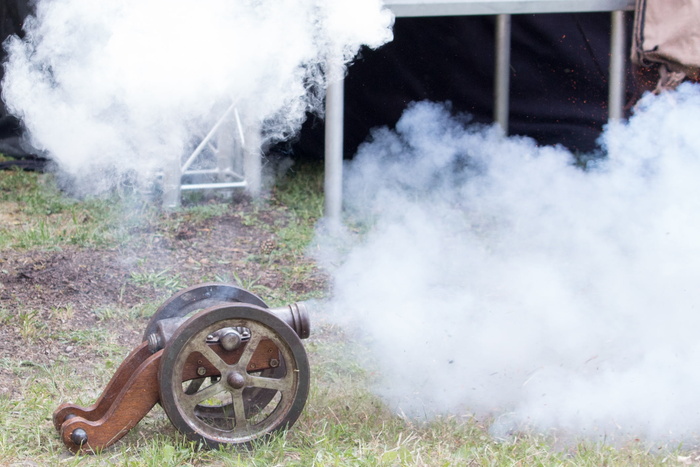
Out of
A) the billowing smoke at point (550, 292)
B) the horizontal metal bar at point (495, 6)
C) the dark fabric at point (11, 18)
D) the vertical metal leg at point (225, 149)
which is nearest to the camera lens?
the billowing smoke at point (550, 292)

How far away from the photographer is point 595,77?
23.7ft

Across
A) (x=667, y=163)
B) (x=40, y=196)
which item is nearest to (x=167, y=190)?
(x=40, y=196)

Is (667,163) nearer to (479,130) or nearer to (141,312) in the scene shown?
(141,312)

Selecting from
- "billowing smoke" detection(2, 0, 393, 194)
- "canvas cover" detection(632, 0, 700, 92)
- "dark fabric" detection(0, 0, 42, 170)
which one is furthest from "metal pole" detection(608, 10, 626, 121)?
"dark fabric" detection(0, 0, 42, 170)

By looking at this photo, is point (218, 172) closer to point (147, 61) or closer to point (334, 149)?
point (334, 149)

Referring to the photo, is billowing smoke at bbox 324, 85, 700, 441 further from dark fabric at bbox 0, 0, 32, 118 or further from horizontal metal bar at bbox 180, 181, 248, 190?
dark fabric at bbox 0, 0, 32, 118

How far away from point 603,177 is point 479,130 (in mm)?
1884

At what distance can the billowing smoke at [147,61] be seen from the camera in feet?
11.3

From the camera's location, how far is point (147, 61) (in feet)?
11.2

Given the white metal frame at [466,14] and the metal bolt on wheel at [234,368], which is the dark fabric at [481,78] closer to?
the white metal frame at [466,14]

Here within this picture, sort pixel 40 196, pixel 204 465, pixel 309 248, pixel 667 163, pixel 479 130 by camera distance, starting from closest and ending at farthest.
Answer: pixel 204 465 < pixel 667 163 < pixel 309 248 < pixel 40 196 < pixel 479 130

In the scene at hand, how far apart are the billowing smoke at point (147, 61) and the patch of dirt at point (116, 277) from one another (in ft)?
2.01

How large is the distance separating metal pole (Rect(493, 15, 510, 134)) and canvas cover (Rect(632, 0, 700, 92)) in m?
1.80

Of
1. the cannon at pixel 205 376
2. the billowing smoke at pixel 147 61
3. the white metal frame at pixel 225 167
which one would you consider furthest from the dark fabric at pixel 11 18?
the cannon at pixel 205 376
